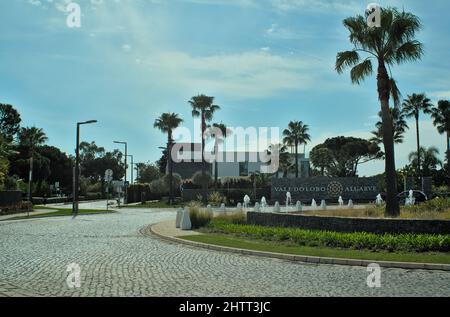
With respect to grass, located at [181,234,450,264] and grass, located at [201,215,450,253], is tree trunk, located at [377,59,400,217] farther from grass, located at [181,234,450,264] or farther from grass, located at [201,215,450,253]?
grass, located at [181,234,450,264]

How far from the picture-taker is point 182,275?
10516mm

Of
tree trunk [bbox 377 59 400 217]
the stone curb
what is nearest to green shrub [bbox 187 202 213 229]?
the stone curb

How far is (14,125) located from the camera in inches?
3110

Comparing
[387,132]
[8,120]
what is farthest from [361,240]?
[8,120]

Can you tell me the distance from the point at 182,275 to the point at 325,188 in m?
45.2

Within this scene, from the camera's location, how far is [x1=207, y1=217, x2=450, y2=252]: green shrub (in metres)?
13.9

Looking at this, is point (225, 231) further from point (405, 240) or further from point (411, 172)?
point (411, 172)

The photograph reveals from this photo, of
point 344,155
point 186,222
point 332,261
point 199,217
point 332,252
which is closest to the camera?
point 332,261

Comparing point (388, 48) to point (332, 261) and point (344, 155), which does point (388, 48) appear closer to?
point (332, 261)

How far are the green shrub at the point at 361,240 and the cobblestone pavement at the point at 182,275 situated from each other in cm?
298

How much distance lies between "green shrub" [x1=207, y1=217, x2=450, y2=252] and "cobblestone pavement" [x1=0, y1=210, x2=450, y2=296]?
2979mm

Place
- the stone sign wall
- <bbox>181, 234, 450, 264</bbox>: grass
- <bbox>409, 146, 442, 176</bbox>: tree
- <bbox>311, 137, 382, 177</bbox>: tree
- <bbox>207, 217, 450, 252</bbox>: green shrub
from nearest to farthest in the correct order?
<bbox>181, 234, 450, 264</bbox>: grass → <bbox>207, 217, 450, 252</bbox>: green shrub → the stone sign wall → <bbox>409, 146, 442, 176</bbox>: tree → <bbox>311, 137, 382, 177</bbox>: tree
